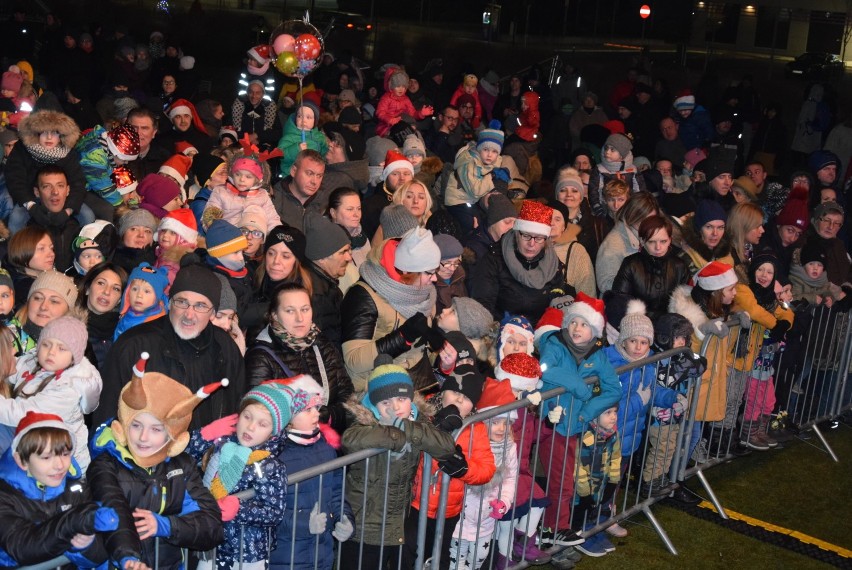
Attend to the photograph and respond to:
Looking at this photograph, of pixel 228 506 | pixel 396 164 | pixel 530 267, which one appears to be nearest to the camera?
pixel 228 506

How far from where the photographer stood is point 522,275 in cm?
744

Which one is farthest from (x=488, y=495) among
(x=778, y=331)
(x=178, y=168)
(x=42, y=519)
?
(x=178, y=168)

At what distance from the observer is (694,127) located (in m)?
15.8

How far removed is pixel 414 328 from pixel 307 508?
128 centimetres

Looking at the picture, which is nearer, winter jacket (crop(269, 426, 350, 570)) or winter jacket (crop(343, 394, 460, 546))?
winter jacket (crop(269, 426, 350, 570))

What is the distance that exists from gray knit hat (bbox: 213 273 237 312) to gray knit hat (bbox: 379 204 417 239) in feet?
5.52

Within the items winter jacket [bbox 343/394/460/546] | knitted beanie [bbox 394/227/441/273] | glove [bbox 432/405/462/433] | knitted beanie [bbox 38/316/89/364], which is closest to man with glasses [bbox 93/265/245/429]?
knitted beanie [bbox 38/316/89/364]

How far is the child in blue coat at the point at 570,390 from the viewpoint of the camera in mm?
6402

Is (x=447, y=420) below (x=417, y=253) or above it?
below

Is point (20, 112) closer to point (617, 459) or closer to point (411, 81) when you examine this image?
point (617, 459)

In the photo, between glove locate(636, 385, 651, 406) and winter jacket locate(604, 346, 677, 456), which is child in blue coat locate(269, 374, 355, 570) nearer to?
winter jacket locate(604, 346, 677, 456)

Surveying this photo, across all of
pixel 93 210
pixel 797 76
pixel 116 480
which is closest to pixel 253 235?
pixel 93 210

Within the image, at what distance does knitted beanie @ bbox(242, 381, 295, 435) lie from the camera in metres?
4.72

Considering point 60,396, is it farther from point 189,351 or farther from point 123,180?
point 123,180
